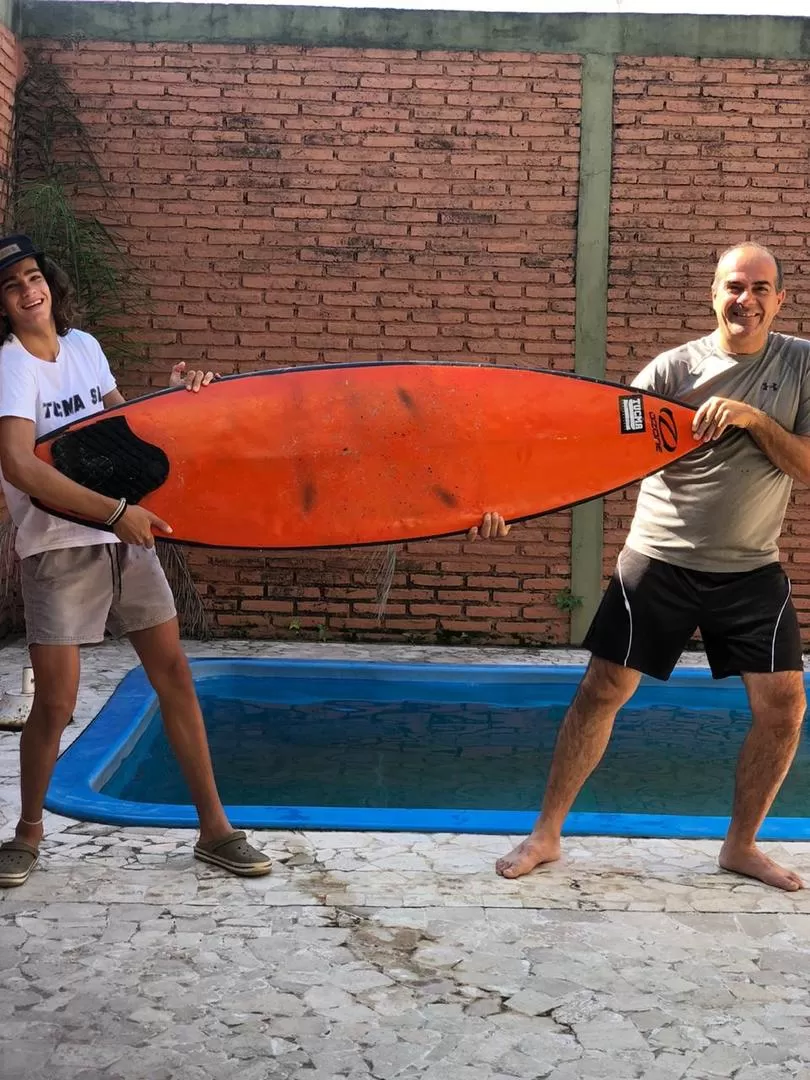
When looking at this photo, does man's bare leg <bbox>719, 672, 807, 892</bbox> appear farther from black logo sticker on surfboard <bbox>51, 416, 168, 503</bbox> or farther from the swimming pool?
black logo sticker on surfboard <bbox>51, 416, 168, 503</bbox>

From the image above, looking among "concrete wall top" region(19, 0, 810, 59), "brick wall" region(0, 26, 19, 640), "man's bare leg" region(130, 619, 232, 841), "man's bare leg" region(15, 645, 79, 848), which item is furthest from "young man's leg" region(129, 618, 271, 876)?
"concrete wall top" region(19, 0, 810, 59)

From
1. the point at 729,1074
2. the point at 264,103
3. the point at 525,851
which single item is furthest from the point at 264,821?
the point at 264,103

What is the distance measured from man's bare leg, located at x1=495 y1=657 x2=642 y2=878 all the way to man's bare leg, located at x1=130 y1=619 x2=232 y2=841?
29.0 inches

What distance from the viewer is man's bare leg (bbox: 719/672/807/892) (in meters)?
3.03

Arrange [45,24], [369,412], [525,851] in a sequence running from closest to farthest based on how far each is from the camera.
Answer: [525,851] → [369,412] → [45,24]

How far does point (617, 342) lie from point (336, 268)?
1488mm

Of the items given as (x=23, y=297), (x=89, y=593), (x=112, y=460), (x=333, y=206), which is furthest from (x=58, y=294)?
(x=333, y=206)

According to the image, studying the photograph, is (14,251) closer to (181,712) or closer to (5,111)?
(181,712)

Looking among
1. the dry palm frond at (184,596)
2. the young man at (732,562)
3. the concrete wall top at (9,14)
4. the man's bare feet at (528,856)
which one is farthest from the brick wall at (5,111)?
the young man at (732,562)

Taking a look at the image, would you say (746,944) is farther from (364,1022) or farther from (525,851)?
(364,1022)

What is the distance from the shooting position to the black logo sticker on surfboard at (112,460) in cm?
296

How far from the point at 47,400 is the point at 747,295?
1.67m

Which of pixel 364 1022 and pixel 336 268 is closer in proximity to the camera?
pixel 364 1022

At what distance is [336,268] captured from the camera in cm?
639
